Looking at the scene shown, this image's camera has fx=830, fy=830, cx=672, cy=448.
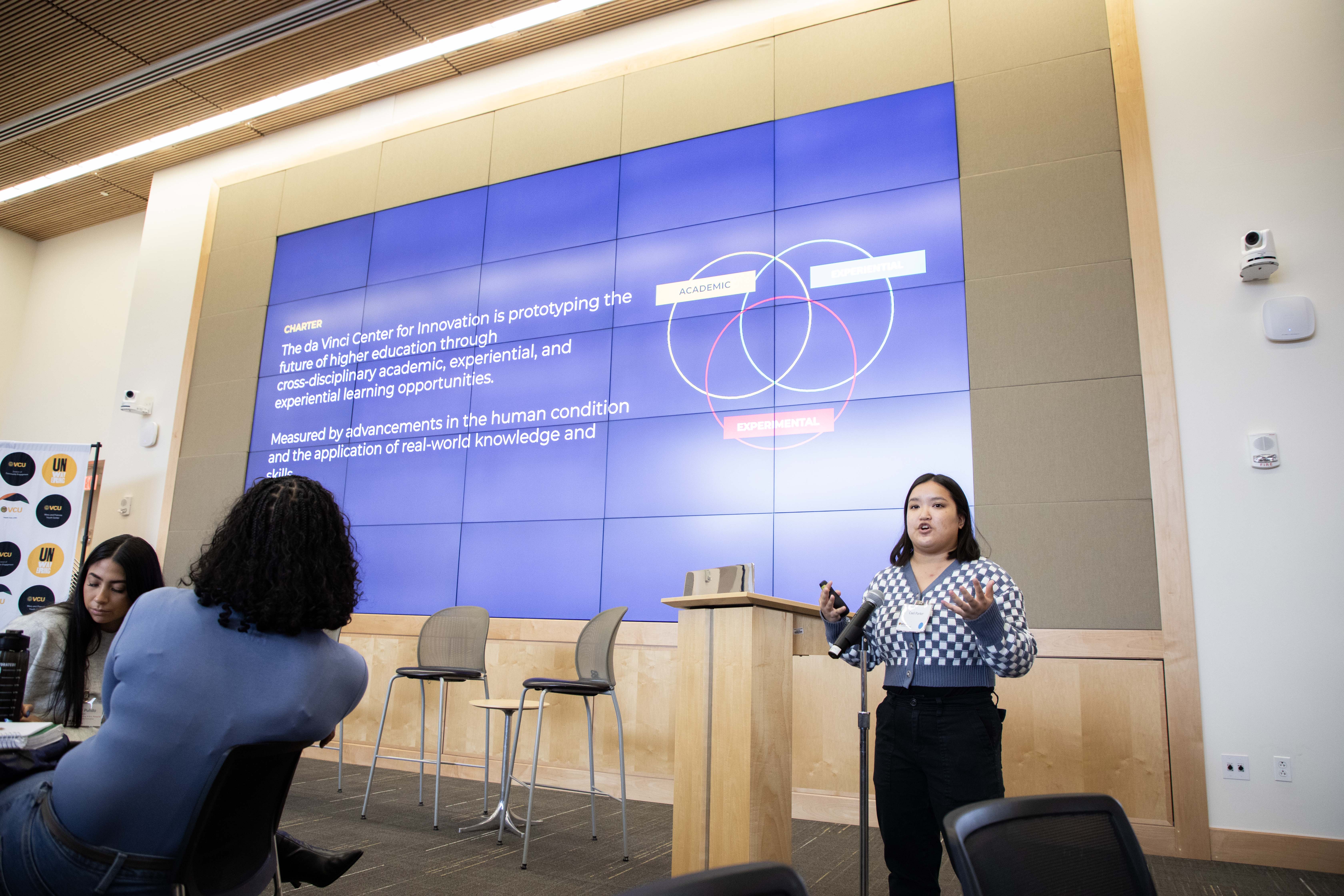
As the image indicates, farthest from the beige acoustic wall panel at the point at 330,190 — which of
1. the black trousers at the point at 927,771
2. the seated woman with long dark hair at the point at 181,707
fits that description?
the black trousers at the point at 927,771

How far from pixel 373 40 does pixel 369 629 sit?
169 inches

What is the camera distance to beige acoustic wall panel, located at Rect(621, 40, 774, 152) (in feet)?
17.2

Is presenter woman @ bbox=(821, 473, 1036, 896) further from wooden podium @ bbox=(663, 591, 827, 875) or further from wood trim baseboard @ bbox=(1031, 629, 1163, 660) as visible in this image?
wood trim baseboard @ bbox=(1031, 629, 1163, 660)

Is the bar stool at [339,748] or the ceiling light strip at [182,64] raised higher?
the ceiling light strip at [182,64]

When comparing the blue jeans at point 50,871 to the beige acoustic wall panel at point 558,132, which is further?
the beige acoustic wall panel at point 558,132

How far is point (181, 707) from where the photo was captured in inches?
55.9

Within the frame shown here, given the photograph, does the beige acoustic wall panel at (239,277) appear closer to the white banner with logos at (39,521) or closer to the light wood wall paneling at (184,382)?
the light wood wall paneling at (184,382)

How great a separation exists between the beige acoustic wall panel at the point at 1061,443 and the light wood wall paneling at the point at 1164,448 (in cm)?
A: 8

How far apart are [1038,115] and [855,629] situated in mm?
3560

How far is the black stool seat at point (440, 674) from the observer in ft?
13.8

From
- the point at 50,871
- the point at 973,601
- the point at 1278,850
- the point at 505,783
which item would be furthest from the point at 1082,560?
the point at 50,871

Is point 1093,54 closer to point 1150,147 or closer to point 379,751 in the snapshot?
point 1150,147

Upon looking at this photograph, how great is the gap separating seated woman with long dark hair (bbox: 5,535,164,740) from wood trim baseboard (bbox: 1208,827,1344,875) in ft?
13.8

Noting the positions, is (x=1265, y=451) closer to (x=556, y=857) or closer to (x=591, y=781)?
(x=591, y=781)
